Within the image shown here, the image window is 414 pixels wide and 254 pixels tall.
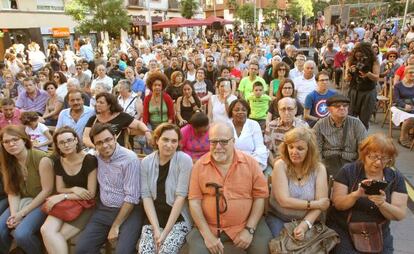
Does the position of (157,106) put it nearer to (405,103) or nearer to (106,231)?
(106,231)

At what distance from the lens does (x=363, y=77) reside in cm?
554

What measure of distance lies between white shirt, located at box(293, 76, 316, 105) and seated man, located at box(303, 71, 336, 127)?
1058 mm

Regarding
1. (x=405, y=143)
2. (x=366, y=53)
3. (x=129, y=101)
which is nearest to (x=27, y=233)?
(x=129, y=101)

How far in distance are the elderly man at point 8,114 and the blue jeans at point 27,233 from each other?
7.78ft

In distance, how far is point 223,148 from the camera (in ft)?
9.56

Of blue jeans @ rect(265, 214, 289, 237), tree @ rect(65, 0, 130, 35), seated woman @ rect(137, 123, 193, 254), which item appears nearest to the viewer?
blue jeans @ rect(265, 214, 289, 237)

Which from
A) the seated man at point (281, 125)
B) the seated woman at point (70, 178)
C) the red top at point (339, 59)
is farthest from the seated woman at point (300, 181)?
the red top at point (339, 59)

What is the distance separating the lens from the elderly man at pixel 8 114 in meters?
5.20

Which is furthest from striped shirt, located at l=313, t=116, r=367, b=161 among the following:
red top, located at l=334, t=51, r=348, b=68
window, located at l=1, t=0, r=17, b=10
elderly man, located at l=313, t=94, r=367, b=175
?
window, located at l=1, t=0, r=17, b=10

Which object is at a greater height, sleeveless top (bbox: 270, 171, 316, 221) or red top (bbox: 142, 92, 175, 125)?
red top (bbox: 142, 92, 175, 125)

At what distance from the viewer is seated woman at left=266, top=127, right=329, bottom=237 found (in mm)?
2832

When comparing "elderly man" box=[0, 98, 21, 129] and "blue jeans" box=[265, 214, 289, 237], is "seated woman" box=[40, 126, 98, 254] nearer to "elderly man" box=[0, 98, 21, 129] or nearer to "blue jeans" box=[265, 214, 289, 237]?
"blue jeans" box=[265, 214, 289, 237]

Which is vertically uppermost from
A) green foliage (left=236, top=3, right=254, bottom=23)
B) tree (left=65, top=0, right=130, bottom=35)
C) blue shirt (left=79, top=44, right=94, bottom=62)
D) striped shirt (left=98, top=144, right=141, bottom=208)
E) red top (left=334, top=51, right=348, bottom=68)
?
green foliage (left=236, top=3, right=254, bottom=23)

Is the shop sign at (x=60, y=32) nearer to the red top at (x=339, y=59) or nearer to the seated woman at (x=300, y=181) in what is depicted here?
the red top at (x=339, y=59)
